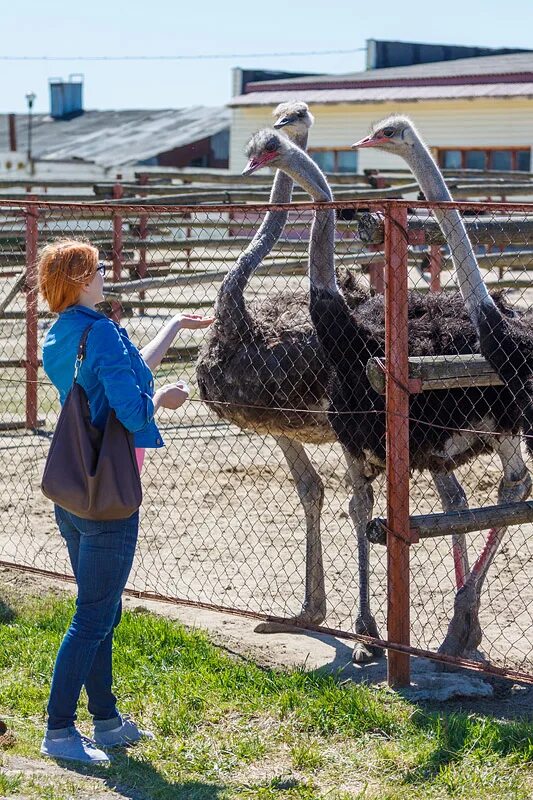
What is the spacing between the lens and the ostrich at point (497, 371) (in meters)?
4.50

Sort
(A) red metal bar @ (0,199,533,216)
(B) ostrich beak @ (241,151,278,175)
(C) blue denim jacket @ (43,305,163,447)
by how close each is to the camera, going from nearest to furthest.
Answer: (C) blue denim jacket @ (43,305,163,447) < (A) red metal bar @ (0,199,533,216) < (B) ostrich beak @ (241,151,278,175)

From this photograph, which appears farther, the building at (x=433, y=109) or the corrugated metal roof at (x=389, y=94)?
the building at (x=433, y=109)

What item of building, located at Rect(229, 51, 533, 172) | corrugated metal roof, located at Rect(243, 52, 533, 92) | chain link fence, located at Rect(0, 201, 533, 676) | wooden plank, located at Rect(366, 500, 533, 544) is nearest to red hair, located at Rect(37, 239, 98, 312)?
chain link fence, located at Rect(0, 201, 533, 676)

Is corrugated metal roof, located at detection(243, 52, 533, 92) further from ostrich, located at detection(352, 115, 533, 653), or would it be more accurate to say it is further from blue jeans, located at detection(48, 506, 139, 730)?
blue jeans, located at detection(48, 506, 139, 730)

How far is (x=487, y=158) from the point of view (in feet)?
78.8

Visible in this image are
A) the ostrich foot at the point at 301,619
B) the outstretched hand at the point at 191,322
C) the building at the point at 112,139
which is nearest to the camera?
the outstretched hand at the point at 191,322

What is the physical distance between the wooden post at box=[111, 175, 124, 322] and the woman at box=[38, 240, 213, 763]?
4391 mm

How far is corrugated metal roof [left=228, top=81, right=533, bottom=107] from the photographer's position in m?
23.1

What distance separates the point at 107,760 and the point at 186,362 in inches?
252

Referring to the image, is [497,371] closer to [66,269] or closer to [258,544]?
[66,269]

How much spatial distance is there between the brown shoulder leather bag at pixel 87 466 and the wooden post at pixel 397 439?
108 cm

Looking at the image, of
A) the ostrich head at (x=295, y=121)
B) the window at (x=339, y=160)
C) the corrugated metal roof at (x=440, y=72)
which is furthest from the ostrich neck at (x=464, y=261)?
the window at (x=339, y=160)

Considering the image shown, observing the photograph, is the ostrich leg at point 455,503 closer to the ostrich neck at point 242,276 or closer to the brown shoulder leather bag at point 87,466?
the ostrich neck at point 242,276

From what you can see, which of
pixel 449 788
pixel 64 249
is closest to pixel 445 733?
pixel 449 788
